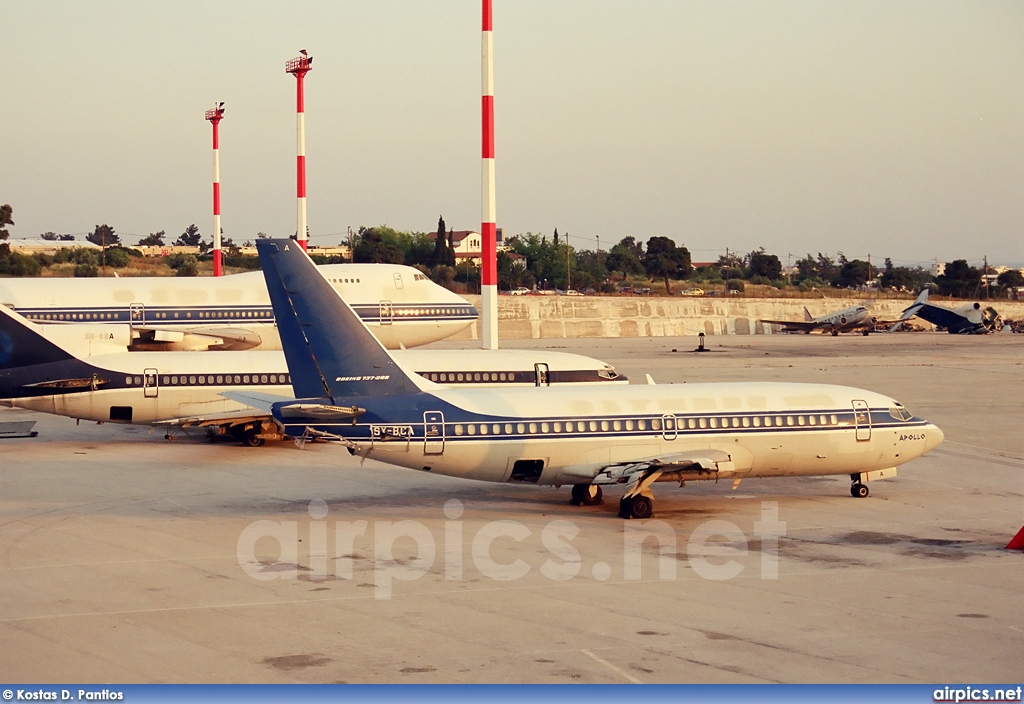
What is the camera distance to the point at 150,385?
136 ft

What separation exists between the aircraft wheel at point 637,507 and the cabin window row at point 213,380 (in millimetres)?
16226

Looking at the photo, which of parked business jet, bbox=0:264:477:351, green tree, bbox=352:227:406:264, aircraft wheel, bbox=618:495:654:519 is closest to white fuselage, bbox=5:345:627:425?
parked business jet, bbox=0:264:477:351

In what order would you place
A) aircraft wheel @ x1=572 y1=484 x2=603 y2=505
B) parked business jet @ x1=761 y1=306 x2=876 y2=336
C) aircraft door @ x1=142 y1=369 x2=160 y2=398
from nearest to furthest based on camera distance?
aircraft wheel @ x1=572 y1=484 x2=603 y2=505 < aircraft door @ x1=142 y1=369 x2=160 y2=398 < parked business jet @ x1=761 y1=306 x2=876 y2=336

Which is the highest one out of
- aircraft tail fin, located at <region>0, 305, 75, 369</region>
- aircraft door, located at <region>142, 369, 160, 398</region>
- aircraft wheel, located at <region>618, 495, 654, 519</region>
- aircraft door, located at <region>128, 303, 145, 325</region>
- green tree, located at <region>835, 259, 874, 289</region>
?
green tree, located at <region>835, 259, 874, 289</region>

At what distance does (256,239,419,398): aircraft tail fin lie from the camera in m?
29.1

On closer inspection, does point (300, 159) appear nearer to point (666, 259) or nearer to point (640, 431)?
point (640, 431)

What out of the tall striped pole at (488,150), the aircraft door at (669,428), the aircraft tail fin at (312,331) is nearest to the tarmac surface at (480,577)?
the aircraft door at (669,428)

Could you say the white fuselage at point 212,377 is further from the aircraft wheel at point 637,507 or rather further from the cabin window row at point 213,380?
the aircraft wheel at point 637,507

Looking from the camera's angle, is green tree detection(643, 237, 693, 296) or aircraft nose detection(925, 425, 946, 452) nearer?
aircraft nose detection(925, 425, 946, 452)

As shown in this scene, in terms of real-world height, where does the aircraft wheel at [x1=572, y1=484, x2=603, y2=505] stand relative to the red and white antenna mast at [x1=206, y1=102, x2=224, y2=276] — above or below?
below

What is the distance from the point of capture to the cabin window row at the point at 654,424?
29656 millimetres

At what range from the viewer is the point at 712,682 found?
55.8 ft

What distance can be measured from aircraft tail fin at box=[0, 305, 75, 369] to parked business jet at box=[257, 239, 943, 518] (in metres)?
15.2

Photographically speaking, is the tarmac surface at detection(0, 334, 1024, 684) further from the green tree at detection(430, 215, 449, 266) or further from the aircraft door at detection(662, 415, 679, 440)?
the green tree at detection(430, 215, 449, 266)
